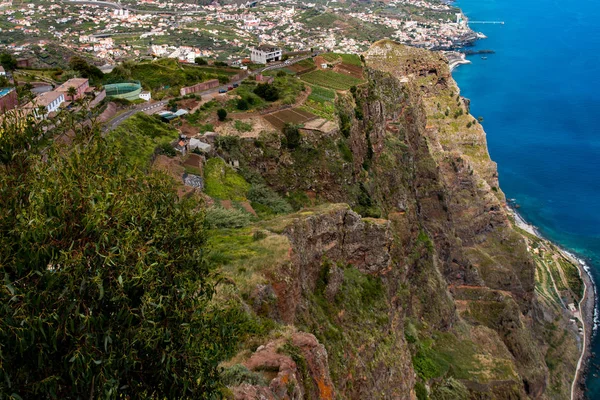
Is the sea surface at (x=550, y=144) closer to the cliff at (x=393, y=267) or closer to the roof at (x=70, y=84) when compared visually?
the cliff at (x=393, y=267)

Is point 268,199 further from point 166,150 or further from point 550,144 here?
point 550,144

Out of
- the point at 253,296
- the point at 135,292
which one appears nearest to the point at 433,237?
the point at 253,296

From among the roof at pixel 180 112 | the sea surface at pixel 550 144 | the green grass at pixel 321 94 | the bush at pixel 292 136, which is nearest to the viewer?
the bush at pixel 292 136

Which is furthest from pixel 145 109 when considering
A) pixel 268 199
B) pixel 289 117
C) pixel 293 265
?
pixel 293 265

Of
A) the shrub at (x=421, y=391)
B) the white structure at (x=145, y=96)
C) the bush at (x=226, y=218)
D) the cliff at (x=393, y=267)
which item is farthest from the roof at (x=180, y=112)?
the shrub at (x=421, y=391)

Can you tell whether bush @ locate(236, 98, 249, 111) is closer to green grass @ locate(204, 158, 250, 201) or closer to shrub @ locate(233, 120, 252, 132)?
shrub @ locate(233, 120, 252, 132)
